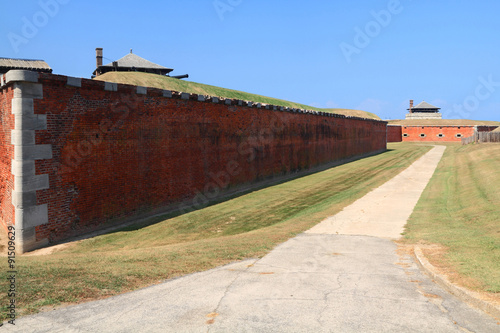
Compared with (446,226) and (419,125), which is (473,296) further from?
(419,125)

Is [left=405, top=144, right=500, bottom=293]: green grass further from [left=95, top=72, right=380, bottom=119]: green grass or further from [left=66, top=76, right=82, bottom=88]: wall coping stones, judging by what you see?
[left=95, top=72, right=380, bottom=119]: green grass

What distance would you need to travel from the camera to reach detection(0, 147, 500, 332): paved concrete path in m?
5.24

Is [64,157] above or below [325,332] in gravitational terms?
above

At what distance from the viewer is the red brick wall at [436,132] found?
257ft

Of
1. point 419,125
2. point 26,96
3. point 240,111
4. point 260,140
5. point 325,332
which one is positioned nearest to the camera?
point 325,332

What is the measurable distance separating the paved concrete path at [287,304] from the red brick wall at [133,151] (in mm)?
6512

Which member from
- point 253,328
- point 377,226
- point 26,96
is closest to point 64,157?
point 26,96

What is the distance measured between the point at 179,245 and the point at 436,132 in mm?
80358

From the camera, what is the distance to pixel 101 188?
12898mm

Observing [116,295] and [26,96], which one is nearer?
[116,295]

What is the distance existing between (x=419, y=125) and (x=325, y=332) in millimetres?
83859

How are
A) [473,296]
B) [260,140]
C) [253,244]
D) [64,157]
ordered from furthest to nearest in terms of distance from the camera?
[260,140] → [64,157] → [253,244] → [473,296]

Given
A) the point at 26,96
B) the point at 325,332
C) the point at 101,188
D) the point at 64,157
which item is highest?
the point at 26,96

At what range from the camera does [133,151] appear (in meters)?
14.0
